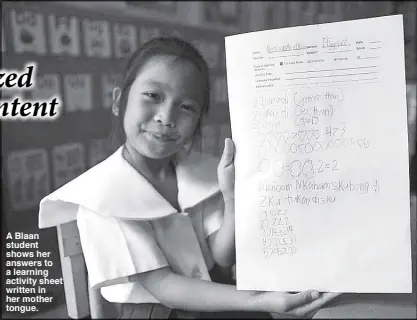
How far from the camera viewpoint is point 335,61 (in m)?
0.73

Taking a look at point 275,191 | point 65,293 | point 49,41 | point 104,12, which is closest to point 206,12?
point 104,12

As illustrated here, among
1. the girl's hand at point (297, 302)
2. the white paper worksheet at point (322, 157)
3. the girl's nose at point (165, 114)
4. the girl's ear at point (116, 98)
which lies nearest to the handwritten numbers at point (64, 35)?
the girl's ear at point (116, 98)

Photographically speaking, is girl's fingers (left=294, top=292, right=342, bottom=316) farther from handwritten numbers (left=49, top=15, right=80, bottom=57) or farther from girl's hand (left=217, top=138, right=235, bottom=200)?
handwritten numbers (left=49, top=15, right=80, bottom=57)

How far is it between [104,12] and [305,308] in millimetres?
717

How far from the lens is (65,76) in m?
0.92

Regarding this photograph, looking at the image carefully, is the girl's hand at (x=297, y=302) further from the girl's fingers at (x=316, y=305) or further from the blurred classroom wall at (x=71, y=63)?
the blurred classroom wall at (x=71, y=63)

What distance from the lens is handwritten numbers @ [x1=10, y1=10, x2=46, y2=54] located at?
0.92 metres

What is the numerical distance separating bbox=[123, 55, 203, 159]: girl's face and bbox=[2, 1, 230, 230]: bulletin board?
0.07m

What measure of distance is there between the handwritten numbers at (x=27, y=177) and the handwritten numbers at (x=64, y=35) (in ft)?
0.70

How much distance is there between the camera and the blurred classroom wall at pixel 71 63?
903mm

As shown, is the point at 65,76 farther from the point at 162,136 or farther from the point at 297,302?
the point at 297,302

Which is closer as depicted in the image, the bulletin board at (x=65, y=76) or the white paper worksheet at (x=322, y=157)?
the white paper worksheet at (x=322, y=157)

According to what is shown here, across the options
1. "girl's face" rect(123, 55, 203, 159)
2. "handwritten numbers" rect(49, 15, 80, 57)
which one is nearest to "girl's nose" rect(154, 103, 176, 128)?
"girl's face" rect(123, 55, 203, 159)

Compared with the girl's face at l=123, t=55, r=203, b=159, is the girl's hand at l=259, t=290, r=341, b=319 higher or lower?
lower
